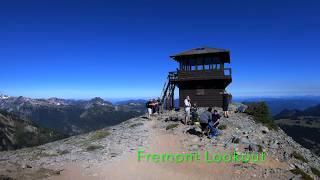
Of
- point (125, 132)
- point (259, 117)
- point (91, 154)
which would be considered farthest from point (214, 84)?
point (91, 154)

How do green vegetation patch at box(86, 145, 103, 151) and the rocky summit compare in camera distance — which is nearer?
the rocky summit

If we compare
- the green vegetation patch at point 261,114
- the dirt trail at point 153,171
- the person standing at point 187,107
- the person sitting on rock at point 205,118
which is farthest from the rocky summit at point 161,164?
the green vegetation patch at point 261,114

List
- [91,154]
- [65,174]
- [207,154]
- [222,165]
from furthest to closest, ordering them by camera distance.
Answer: [91,154] → [207,154] → [222,165] → [65,174]

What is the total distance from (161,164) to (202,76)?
25713 mm

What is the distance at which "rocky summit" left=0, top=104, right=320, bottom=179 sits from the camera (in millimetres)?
16906

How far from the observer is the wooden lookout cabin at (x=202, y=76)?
141 feet

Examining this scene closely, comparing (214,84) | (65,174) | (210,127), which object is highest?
(214,84)

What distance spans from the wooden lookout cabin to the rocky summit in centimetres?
1245

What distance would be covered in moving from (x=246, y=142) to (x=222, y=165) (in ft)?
16.7

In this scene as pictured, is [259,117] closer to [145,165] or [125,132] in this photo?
[125,132]

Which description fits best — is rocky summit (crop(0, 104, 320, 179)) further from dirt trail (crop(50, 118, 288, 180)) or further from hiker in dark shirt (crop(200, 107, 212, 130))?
hiker in dark shirt (crop(200, 107, 212, 130))

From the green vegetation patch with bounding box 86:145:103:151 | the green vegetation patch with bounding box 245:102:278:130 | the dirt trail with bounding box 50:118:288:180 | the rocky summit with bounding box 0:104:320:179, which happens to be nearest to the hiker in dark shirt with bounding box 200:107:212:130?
the rocky summit with bounding box 0:104:320:179

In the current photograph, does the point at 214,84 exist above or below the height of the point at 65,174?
above

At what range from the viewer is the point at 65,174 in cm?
1714
